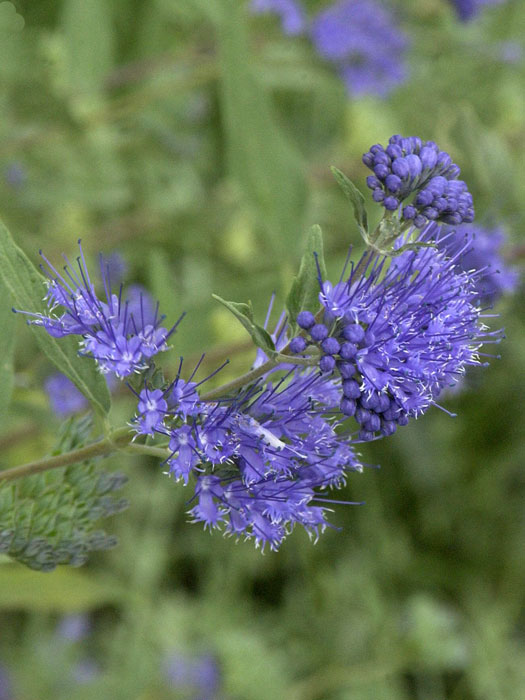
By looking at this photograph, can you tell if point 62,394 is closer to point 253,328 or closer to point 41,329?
point 41,329

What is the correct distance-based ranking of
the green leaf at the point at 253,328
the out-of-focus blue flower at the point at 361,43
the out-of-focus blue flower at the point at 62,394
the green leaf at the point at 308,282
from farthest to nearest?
the out-of-focus blue flower at the point at 361,43 → the out-of-focus blue flower at the point at 62,394 → the green leaf at the point at 308,282 → the green leaf at the point at 253,328

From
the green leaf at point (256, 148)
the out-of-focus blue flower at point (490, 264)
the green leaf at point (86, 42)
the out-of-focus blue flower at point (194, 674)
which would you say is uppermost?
the green leaf at point (86, 42)

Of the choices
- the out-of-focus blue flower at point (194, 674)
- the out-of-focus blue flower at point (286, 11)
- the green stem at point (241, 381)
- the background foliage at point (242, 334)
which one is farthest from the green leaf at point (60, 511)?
the out-of-focus blue flower at point (286, 11)

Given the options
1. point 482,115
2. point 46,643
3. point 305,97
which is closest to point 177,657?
point 46,643

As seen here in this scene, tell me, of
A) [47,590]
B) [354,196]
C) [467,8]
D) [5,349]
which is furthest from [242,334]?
[354,196]

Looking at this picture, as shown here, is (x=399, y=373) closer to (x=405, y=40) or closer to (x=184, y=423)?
(x=184, y=423)

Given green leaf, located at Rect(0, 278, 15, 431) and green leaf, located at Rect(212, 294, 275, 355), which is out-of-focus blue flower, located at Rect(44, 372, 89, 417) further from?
green leaf, located at Rect(212, 294, 275, 355)

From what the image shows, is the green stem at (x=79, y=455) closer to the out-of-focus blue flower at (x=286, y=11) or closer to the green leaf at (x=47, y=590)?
the green leaf at (x=47, y=590)
